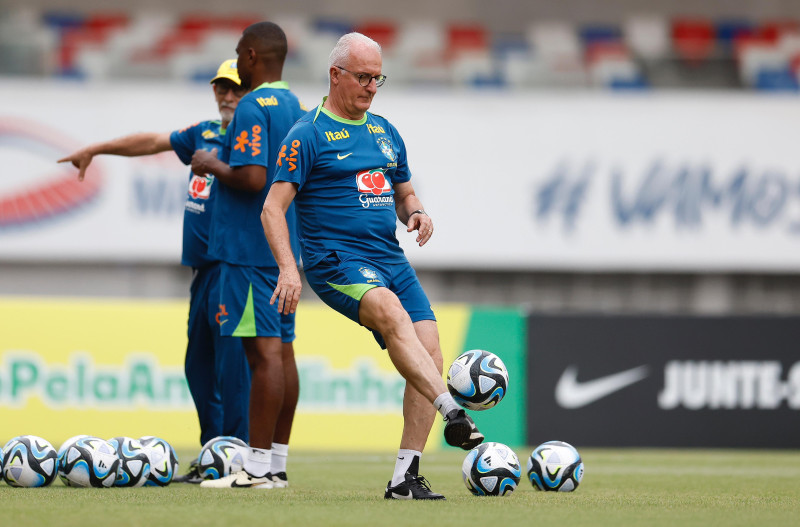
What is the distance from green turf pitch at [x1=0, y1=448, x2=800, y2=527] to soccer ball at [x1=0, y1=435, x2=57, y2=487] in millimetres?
96

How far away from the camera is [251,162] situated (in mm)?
6711

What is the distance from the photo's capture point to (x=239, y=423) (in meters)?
7.47

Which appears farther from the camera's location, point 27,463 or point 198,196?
point 198,196

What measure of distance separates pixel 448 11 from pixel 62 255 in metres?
8.11

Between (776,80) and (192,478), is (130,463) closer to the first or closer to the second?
(192,478)

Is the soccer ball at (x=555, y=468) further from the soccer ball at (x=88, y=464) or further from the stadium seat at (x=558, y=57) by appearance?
the stadium seat at (x=558, y=57)

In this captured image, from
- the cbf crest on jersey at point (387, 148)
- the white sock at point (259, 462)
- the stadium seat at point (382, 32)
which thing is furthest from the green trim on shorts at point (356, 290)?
the stadium seat at point (382, 32)

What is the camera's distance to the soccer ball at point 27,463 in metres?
6.57

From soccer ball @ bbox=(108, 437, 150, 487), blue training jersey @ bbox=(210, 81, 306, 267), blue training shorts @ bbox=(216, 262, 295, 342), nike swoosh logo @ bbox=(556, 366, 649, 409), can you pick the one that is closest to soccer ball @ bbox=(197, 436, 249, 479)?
soccer ball @ bbox=(108, 437, 150, 487)

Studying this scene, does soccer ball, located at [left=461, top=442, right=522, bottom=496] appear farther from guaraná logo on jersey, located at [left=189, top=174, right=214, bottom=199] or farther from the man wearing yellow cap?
guaraná logo on jersey, located at [left=189, top=174, right=214, bottom=199]

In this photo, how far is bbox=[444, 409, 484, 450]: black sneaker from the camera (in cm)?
518

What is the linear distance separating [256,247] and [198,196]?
87 cm

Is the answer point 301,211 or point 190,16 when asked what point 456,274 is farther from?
point 301,211

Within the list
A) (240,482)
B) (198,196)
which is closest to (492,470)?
(240,482)
